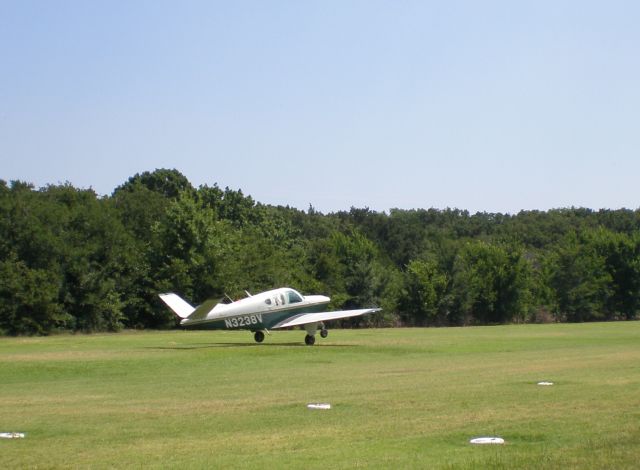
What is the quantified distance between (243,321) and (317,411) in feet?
70.6

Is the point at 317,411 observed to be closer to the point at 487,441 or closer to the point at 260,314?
the point at 487,441

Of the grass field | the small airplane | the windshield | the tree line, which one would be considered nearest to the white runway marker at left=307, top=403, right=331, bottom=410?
the grass field

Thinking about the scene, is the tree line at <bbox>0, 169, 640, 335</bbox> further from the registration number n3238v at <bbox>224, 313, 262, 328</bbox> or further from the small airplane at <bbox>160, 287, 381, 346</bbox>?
the registration number n3238v at <bbox>224, 313, 262, 328</bbox>

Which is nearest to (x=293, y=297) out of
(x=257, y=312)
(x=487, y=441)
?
(x=257, y=312)

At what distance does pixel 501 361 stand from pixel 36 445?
18520 millimetres

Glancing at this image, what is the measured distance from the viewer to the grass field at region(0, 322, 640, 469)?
37.6ft

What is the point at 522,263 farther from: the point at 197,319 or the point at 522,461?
the point at 522,461

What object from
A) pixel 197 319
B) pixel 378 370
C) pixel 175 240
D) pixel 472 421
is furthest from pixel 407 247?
pixel 472 421

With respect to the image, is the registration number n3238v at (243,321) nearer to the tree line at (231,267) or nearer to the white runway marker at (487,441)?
the tree line at (231,267)

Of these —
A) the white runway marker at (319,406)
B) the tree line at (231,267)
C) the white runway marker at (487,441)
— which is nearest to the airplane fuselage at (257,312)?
the white runway marker at (319,406)

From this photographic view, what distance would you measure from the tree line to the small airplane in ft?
67.4

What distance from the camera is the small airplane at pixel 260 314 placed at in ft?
120

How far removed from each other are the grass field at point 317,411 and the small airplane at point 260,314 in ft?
15.4

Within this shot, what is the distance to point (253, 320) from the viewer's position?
37906 millimetres
